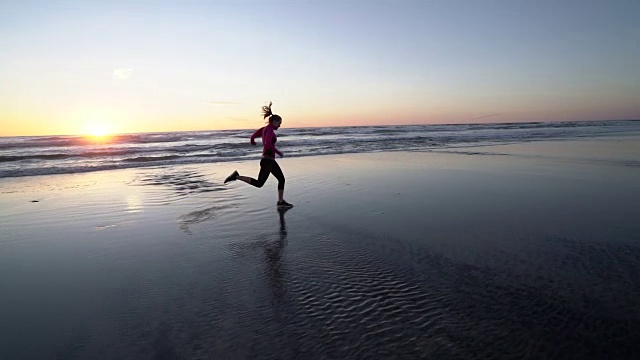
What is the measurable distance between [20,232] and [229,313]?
5523mm

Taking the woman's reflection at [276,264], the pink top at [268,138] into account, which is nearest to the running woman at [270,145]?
the pink top at [268,138]

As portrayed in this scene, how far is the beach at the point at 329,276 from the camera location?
9.92ft

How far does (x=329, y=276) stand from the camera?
14.2 feet

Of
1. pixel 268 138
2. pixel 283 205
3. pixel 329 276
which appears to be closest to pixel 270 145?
pixel 268 138

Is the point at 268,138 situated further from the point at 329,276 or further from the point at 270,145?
the point at 329,276

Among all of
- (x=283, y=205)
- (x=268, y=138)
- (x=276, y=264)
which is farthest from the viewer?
(x=283, y=205)

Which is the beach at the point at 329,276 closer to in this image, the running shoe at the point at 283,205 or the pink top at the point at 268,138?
the running shoe at the point at 283,205

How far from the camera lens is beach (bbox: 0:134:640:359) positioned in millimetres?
3023

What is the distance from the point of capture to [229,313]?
3543mm

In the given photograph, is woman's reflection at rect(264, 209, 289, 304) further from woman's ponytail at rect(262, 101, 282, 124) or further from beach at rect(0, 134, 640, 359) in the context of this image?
woman's ponytail at rect(262, 101, 282, 124)

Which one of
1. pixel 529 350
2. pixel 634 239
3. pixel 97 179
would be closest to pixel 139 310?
pixel 529 350

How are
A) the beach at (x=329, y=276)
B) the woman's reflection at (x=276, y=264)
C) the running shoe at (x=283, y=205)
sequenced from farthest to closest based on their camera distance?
the running shoe at (x=283, y=205), the woman's reflection at (x=276, y=264), the beach at (x=329, y=276)

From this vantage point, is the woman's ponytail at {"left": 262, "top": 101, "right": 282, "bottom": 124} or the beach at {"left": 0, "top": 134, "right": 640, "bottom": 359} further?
the woman's ponytail at {"left": 262, "top": 101, "right": 282, "bottom": 124}

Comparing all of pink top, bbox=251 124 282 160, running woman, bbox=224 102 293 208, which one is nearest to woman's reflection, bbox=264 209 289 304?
running woman, bbox=224 102 293 208
